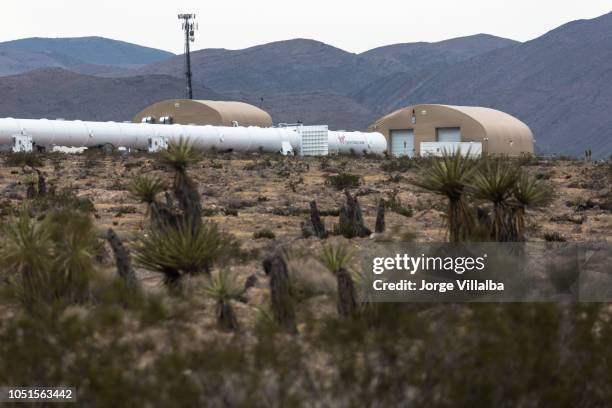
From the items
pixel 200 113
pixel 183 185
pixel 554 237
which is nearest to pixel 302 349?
pixel 183 185

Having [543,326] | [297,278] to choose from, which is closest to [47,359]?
[543,326]

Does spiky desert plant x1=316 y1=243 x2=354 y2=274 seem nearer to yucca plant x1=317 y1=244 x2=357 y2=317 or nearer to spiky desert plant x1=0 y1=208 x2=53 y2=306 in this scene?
yucca plant x1=317 y1=244 x2=357 y2=317

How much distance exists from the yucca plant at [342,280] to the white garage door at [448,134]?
61921 millimetres

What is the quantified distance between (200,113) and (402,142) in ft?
49.3

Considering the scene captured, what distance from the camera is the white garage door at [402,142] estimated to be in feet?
259

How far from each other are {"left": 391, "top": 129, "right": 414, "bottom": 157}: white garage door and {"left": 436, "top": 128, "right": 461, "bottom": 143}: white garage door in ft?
7.60

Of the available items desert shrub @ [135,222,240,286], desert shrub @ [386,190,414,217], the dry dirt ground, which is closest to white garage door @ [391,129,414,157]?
the dry dirt ground

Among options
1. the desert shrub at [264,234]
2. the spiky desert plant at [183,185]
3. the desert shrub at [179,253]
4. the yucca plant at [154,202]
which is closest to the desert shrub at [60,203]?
the desert shrub at [264,234]

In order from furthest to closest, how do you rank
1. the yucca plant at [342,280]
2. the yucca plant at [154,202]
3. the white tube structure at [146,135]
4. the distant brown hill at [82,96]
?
1. the distant brown hill at [82,96]
2. the white tube structure at [146,135]
3. the yucca plant at [154,202]
4. the yucca plant at [342,280]

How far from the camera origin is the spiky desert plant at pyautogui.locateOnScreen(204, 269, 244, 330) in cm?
1404

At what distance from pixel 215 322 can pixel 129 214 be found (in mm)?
16694

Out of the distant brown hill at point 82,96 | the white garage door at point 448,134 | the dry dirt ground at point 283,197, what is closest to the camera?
the dry dirt ground at point 283,197

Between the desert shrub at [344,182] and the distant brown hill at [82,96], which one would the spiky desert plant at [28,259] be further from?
the distant brown hill at [82,96]

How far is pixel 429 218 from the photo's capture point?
3019cm
